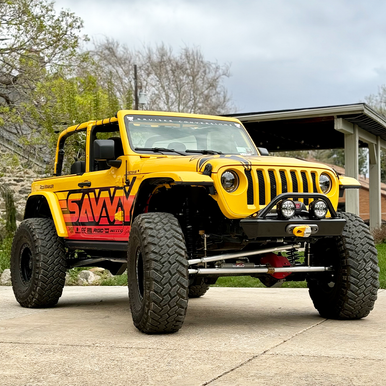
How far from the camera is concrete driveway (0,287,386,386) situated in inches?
168

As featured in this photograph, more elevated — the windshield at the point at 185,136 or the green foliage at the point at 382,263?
the windshield at the point at 185,136

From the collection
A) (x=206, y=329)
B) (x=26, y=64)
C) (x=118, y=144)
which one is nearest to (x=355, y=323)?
(x=206, y=329)

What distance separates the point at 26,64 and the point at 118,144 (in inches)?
461

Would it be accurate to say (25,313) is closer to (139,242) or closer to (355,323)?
(139,242)

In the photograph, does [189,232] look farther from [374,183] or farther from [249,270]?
[374,183]

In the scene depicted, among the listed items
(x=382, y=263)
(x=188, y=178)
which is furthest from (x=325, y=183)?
(x=382, y=263)

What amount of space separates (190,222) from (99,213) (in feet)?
4.29

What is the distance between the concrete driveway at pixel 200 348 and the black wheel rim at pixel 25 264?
28.8 inches

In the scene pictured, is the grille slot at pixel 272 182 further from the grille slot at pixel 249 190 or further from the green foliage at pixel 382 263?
the green foliage at pixel 382 263

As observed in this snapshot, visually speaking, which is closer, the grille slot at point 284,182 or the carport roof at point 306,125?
the grille slot at point 284,182

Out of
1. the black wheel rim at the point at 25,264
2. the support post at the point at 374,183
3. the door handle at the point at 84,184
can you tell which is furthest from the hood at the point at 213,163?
the support post at the point at 374,183

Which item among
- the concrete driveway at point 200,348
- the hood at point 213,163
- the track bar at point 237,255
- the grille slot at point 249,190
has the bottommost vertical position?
the concrete driveway at point 200,348

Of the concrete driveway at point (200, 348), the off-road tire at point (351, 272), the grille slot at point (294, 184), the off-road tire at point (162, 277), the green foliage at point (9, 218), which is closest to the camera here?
the concrete driveway at point (200, 348)

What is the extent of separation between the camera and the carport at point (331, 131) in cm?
1701
